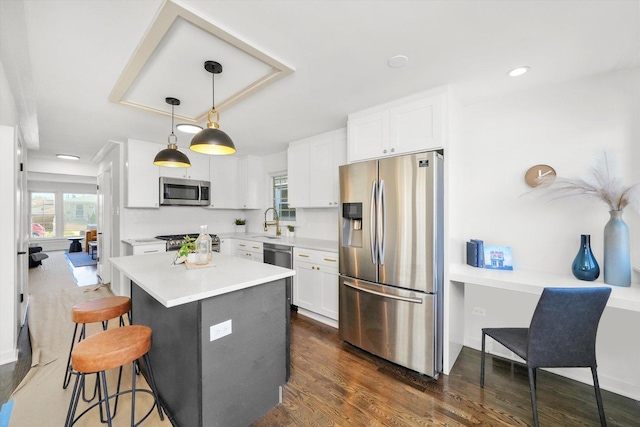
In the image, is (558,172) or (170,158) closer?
(558,172)

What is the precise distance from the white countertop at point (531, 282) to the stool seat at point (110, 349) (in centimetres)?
229

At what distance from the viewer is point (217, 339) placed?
1524 millimetres

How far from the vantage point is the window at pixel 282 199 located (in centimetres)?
466

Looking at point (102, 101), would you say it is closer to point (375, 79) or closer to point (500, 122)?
point (375, 79)

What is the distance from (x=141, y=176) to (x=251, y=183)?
1.77m

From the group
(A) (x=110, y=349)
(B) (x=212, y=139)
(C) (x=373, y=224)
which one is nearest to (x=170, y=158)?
(B) (x=212, y=139)

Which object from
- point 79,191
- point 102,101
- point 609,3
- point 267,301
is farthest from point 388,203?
point 79,191

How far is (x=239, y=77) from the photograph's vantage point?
6.99 feet

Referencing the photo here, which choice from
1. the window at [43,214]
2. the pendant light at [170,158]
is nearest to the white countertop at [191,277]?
the pendant light at [170,158]

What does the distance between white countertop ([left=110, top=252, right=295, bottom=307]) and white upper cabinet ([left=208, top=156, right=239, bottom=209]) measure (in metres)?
2.67

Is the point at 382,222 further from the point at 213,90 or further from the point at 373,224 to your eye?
the point at 213,90

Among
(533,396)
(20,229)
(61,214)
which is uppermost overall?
(61,214)

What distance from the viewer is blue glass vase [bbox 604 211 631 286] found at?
184 centimetres

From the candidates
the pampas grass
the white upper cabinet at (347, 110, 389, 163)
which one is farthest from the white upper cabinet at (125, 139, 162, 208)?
the pampas grass
